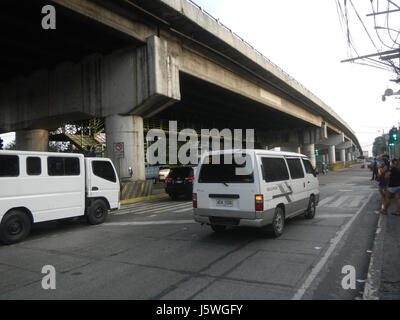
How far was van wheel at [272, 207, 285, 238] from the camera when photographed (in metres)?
6.97

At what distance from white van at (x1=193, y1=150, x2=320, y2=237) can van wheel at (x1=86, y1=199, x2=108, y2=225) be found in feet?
12.9

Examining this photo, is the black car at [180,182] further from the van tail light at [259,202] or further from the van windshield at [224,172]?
the van tail light at [259,202]

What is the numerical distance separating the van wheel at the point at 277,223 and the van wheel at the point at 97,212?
5.57 metres

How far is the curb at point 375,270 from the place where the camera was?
3967 mm

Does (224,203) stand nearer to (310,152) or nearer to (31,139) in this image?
(31,139)

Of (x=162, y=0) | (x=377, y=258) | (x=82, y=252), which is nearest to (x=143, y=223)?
(x=82, y=252)

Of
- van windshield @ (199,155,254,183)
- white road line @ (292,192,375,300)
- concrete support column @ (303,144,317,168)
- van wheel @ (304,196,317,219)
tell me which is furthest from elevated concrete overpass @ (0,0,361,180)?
concrete support column @ (303,144,317,168)

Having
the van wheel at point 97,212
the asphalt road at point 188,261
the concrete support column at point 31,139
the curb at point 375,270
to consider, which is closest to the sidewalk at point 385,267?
the curb at point 375,270

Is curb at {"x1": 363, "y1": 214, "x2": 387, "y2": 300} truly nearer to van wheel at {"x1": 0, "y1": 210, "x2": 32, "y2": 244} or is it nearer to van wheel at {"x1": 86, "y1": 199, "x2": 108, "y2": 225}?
van wheel at {"x1": 0, "y1": 210, "x2": 32, "y2": 244}

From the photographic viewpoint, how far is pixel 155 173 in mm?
32875

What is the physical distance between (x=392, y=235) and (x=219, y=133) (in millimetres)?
32786

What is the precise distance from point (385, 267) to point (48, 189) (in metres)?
7.75

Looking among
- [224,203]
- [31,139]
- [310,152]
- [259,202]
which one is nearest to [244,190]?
[259,202]

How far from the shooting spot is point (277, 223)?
281 inches
